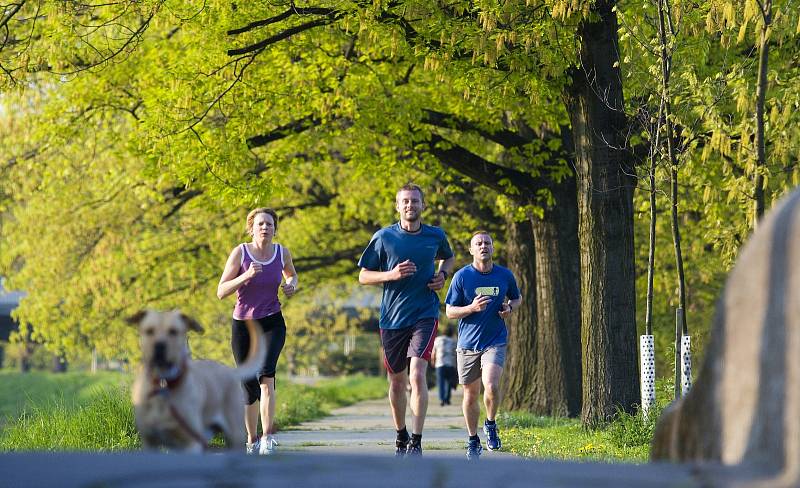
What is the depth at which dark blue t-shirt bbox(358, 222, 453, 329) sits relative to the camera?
403 inches

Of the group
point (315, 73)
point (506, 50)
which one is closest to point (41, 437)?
point (506, 50)

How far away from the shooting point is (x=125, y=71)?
64.8 ft

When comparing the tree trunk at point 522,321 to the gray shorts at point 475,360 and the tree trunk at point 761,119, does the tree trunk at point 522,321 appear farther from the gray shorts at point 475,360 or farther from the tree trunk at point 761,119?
the tree trunk at point 761,119

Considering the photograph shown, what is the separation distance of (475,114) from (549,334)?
330 centimetres

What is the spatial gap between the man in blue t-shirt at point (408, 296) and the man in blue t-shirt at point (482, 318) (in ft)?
3.08

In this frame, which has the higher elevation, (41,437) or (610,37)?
(610,37)

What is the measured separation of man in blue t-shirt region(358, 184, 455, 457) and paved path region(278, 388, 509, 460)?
2.01 feet

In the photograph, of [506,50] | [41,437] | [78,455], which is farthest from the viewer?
[506,50]

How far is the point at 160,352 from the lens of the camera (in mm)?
6152

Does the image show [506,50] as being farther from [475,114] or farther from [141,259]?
[141,259]

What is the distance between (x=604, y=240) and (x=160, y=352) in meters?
8.81

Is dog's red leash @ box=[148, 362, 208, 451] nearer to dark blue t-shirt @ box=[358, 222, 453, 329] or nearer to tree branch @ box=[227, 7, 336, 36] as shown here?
dark blue t-shirt @ box=[358, 222, 453, 329]

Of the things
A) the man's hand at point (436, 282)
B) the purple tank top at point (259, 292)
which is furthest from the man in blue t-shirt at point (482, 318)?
the purple tank top at point (259, 292)

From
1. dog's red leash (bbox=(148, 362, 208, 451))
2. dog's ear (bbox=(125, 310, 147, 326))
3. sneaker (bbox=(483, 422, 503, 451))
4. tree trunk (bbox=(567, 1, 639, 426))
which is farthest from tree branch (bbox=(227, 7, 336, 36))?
dog's red leash (bbox=(148, 362, 208, 451))
